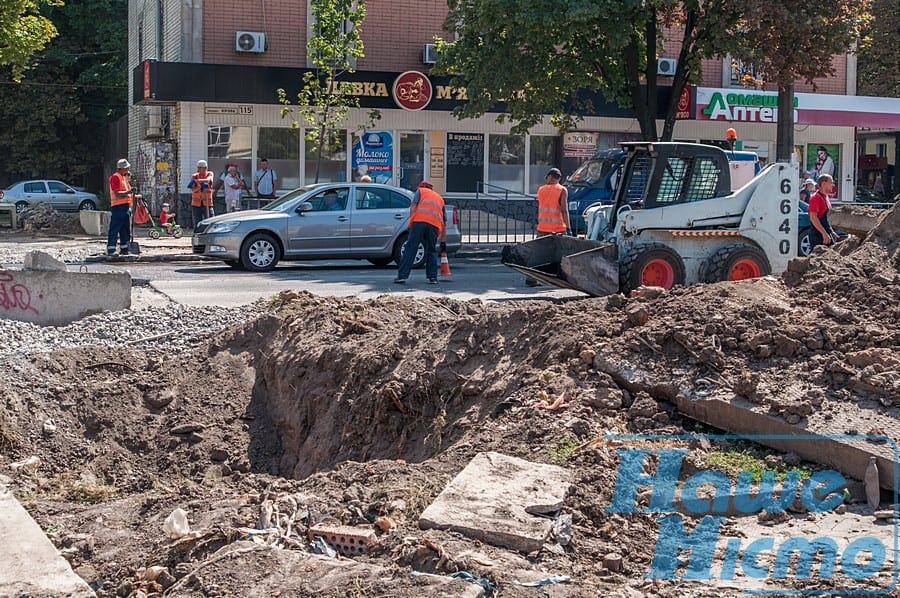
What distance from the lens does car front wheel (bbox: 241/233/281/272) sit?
18.6 metres

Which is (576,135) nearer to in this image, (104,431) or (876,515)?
(104,431)

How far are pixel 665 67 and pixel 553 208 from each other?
1754 centimetres

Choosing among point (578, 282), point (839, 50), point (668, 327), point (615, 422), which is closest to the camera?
point (615, 422)

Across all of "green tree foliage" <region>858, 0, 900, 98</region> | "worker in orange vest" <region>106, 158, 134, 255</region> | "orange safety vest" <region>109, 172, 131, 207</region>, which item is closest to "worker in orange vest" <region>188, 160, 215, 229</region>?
"worker in orange vest" <region>106, 158, 134, 255</region>

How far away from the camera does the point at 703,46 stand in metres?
23.2

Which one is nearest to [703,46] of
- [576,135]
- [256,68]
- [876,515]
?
[576,135]

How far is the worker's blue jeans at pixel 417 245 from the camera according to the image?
15914 mm

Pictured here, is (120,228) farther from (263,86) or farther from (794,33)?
(794,33)

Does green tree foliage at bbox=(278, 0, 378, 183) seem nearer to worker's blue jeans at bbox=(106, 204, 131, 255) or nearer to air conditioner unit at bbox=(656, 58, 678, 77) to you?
worker's blue jeans at bbox=(106, 204, 131, 255)

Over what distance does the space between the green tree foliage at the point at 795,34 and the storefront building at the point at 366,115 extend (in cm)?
760

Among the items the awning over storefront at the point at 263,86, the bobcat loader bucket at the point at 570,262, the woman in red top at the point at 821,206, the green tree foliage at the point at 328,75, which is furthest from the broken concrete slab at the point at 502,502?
the green tree foliage at the point at 328,75

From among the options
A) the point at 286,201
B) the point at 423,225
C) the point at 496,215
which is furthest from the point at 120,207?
the point at 496,215

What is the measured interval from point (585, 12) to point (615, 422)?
1590cm

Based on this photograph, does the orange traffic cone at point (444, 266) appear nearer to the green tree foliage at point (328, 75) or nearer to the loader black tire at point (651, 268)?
the loader black tire at point (651, 268)
